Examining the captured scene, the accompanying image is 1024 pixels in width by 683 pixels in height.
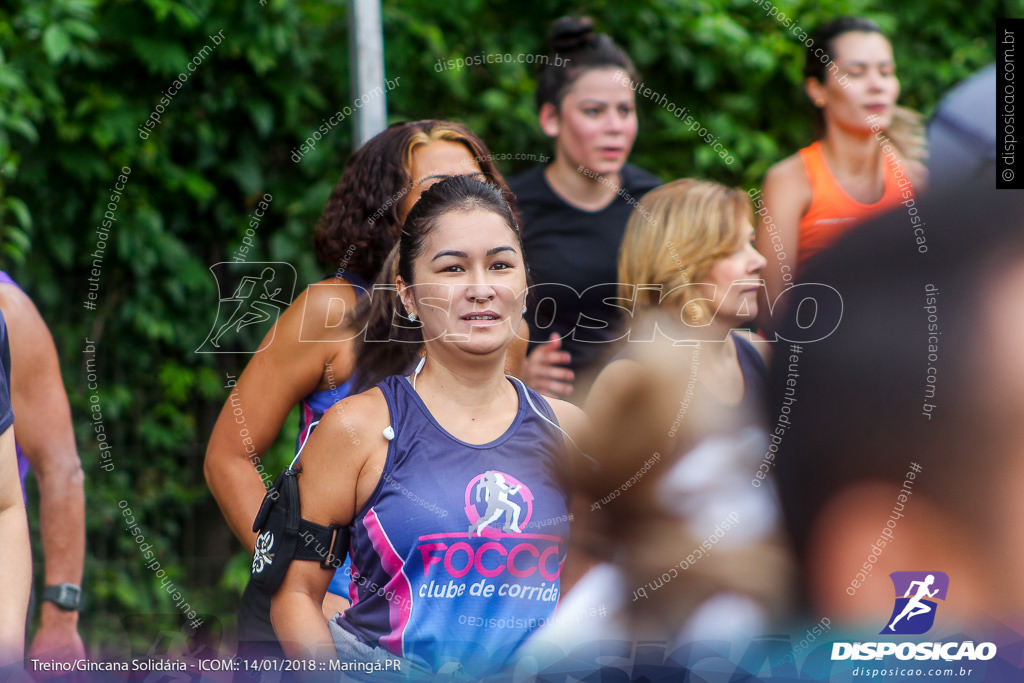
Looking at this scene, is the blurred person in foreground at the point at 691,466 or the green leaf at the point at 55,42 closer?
the blurred person in foreground at the point at 691,466

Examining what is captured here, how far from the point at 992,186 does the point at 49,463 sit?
6.98 feet

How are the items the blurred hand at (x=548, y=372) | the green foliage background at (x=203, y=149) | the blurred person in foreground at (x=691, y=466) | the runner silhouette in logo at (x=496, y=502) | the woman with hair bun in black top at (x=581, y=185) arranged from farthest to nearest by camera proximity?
the green foliage background at (x=203, y=149), the woman with hair bun in black top at (x=581, y=185), the blurred hand at (x=548, y=372), the blurred person in foreground at (x=691, y=466), the runner silhouette in logo at (x=496, y=502)

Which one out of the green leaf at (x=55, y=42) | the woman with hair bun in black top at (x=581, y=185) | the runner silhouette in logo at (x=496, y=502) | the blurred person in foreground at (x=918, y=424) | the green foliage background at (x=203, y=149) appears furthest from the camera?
the green foliage background at (x=203, y=149)

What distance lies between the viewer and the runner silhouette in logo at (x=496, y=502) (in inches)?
61.6

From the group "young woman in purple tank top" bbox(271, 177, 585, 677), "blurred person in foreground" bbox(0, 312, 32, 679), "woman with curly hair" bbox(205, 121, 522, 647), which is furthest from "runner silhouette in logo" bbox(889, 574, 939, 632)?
"blurred person in foreground" bbox(0, 312, 32, 679)

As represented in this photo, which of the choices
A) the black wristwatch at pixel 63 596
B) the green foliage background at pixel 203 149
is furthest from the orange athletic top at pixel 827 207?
the black wristwatch at pixel 63 596

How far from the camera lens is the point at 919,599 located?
195 cm

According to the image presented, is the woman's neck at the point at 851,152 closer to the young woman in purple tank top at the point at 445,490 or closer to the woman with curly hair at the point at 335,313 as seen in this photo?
the woman with curly hair at the point at 335,313

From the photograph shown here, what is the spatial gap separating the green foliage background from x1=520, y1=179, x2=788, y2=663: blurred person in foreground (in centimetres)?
165

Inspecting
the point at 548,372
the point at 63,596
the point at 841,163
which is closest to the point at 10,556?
the point at 63,596

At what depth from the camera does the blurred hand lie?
2.33 metres

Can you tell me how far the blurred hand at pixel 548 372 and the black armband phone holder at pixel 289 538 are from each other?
798 mm

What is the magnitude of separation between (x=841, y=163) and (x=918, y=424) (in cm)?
79

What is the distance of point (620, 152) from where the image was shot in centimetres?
292
